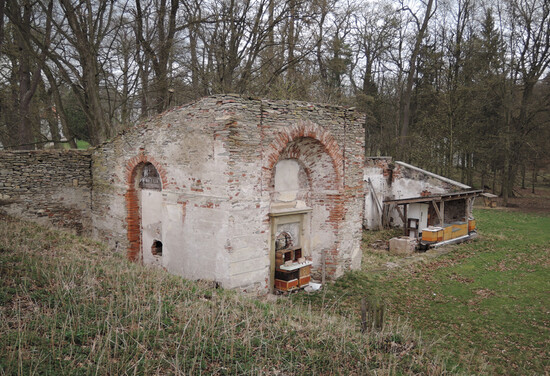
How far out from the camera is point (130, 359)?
4.25m

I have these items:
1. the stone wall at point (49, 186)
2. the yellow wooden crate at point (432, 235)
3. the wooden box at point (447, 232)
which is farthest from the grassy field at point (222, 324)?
the wooden box at point (447, 232)

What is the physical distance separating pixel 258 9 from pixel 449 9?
1636 centimetres

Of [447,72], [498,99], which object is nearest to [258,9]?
[447,72]

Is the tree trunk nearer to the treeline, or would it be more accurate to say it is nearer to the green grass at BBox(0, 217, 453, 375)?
the treeline

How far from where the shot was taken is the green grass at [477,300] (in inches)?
282

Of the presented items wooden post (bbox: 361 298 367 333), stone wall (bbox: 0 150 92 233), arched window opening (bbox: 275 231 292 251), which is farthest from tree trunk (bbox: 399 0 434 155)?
wooden post (bbox: 361 298 367 333)

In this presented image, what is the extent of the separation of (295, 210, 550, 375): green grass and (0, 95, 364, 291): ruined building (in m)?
1.49

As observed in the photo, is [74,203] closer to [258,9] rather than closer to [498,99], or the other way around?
[258,9]

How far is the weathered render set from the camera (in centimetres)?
827

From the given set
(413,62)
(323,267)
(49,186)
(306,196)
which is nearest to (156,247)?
(306,196)

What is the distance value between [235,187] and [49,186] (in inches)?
294

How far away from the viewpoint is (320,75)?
22078 mm

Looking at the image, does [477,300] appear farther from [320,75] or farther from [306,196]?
[320,75]

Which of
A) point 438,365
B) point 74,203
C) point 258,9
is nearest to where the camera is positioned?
point 438,365
